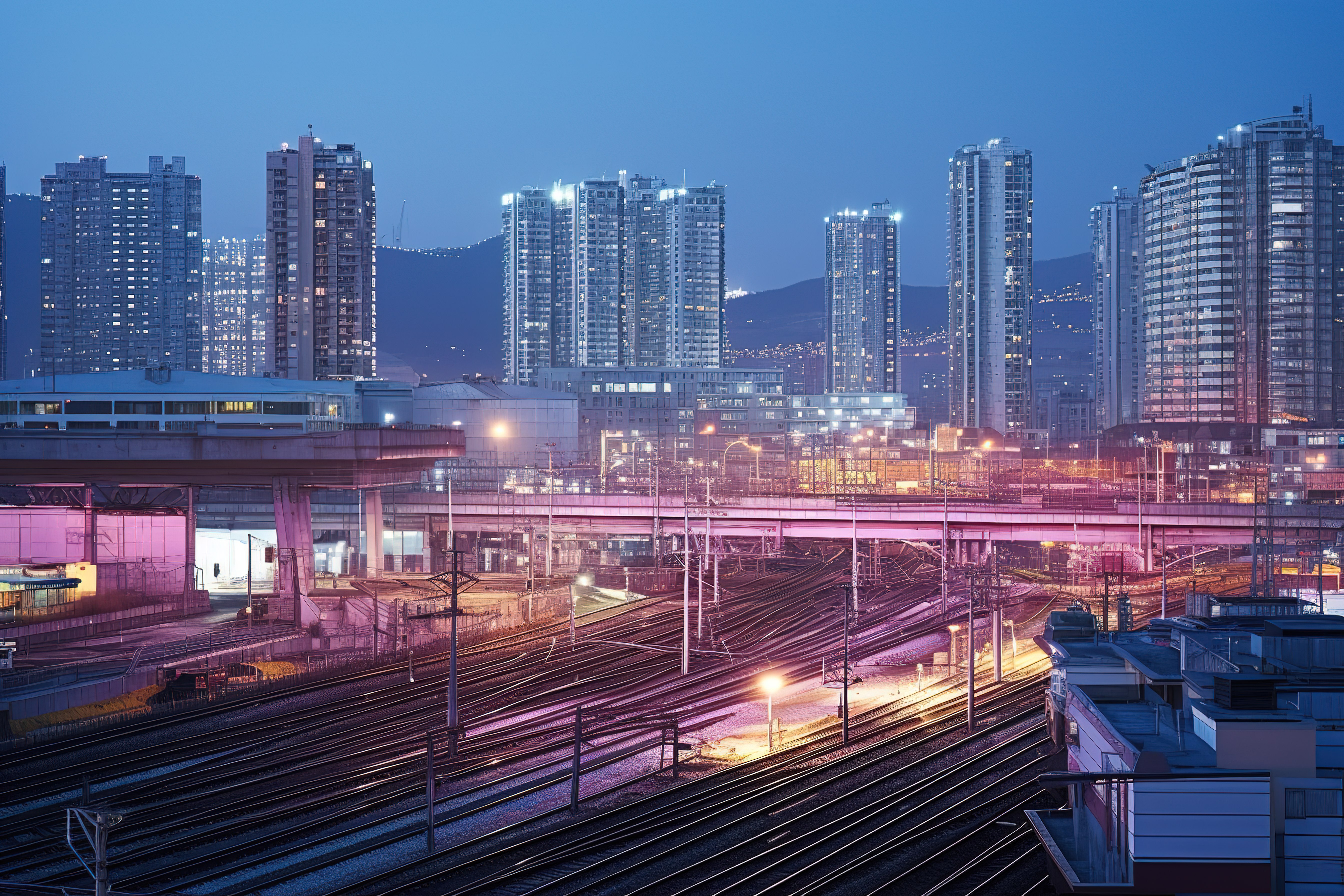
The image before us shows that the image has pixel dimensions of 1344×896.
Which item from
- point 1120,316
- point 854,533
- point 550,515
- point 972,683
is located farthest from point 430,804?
point 1120,316

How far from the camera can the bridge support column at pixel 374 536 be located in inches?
2163

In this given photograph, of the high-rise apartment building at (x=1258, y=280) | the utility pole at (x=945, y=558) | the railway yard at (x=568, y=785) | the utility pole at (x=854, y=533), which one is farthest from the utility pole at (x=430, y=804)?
the high-rise apartment building at (x=1258, y=280)

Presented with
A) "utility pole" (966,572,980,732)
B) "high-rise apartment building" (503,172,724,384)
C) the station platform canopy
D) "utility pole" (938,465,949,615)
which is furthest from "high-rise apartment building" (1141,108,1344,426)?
the station platform canopy

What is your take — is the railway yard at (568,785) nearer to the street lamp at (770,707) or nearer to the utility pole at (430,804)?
the utility pole at (430,804)

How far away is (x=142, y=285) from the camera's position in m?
185

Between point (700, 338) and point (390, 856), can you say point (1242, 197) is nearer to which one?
point (700, 338)

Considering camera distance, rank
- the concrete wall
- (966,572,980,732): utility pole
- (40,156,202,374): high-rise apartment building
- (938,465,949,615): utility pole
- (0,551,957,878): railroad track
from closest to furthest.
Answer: (0,551,957,878): railroad track, (966,572,980,732): utility pole, the concrete wall, (938,465,949,615): utility pole, (40,156,202,374): high-rise apartment building

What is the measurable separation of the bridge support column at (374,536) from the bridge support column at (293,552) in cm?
896

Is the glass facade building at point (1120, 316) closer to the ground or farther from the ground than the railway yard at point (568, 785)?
farther from the ground

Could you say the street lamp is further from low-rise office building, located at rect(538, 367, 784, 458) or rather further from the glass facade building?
the glass facade building

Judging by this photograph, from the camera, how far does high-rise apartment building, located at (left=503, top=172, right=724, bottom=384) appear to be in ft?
599

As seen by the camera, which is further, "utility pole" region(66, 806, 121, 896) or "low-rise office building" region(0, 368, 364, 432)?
"low-rise office building" region(0, 368, 364, 432)

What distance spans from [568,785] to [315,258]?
3508 inches

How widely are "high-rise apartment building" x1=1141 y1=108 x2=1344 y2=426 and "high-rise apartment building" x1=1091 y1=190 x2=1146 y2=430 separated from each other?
3900cm
